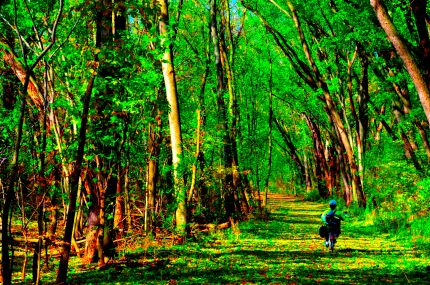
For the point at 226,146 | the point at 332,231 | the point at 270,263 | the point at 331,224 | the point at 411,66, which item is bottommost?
the point at 270,263

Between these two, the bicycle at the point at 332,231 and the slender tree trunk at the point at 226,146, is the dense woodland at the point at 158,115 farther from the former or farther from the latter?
the bicycle at the point at 332,231

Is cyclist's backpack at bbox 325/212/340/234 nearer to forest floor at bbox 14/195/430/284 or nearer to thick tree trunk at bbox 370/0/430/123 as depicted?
forest floor at bbox 14/195/430/284

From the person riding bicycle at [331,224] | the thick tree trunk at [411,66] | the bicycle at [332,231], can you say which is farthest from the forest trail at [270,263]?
the thick tree trunk at [411,66]

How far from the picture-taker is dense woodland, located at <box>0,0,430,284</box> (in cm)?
Result: 751

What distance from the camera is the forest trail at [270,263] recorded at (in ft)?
27.8

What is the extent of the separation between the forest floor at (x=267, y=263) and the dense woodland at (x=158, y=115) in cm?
86

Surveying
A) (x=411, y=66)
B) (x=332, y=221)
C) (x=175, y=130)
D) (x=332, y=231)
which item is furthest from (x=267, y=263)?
(x=411, y=66)

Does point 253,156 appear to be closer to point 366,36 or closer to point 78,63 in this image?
point 366,36

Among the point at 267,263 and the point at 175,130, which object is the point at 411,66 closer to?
the point at 267,263

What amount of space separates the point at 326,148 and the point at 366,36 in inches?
835

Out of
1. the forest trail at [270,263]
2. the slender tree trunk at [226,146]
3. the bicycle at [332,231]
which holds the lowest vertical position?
the forest trail at [270,263]

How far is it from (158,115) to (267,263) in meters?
4.86

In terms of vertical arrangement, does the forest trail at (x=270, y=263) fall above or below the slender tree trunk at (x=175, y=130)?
below

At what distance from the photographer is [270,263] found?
10.2 meters
